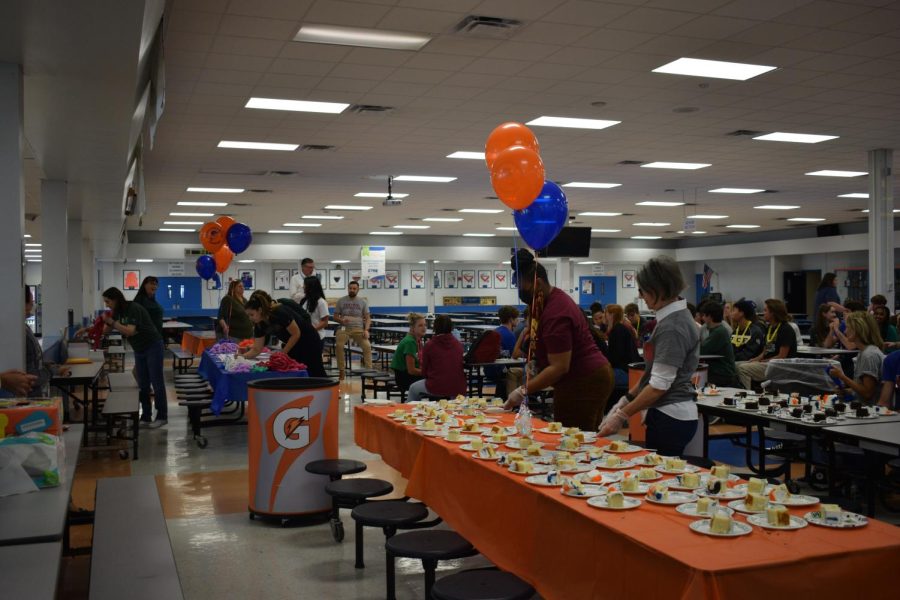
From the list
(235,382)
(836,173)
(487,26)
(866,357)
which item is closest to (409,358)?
(235,382)

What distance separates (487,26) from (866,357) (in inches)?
139

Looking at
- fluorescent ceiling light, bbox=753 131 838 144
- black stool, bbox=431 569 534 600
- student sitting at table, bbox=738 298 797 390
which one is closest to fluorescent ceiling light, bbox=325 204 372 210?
fluorescent ceiling light, bbox=753 131 838 144

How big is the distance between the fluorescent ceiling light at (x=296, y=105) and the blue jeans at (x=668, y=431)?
5.75 meters

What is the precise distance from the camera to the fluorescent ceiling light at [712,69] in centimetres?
697

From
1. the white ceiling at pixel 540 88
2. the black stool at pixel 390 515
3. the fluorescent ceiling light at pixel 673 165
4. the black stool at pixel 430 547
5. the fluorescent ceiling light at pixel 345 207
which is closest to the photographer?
the black stool at pixel 430 547

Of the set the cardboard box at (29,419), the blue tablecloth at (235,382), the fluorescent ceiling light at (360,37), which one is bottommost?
the blue tablecloth at (235,382)

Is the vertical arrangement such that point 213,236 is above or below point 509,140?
below

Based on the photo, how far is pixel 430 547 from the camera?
314cm

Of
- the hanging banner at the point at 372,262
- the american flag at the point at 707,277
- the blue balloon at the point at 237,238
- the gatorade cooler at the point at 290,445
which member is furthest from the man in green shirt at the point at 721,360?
the american flag at the point at 707,277

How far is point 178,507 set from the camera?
570 centimetres

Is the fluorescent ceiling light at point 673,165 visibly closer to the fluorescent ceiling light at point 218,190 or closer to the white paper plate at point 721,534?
the fluorescent ceiling light at point 218,190

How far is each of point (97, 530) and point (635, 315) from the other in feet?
29.6

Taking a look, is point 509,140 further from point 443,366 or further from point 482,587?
point 482,587

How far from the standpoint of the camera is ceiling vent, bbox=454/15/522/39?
229 inches
